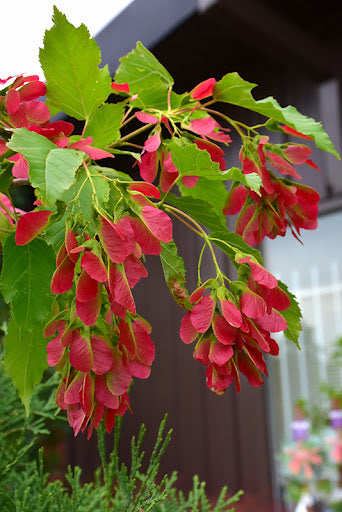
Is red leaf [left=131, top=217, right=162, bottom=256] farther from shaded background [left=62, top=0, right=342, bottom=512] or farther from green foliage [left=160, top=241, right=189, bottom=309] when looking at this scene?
shaded background [left=62, top=0, right=342, bottom=512]

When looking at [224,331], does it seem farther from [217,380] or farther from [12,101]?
[12,101]

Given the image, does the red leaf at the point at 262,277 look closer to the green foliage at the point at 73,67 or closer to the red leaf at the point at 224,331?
the red leaf at the point at 224,331

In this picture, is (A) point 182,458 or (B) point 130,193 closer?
(B) point 130,193

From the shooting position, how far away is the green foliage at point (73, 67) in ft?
1.27

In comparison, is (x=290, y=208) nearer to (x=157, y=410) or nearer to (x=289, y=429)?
(x=289, y=429)

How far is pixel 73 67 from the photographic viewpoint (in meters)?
0.39

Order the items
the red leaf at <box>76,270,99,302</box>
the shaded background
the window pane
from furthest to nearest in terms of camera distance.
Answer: the window pane → the shaded background → the red leaf at <box>76,270,99,302</box>

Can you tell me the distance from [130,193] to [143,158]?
0.10 meters

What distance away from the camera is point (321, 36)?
251cm

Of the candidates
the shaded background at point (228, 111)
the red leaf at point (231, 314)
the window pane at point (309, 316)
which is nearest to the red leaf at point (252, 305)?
the red leaf at point (231, 314)

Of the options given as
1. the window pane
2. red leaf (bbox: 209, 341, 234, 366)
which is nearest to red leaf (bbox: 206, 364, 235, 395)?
red leaf (bbox: 209, 341, 234, 366)

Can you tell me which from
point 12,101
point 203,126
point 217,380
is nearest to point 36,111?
point 12,101

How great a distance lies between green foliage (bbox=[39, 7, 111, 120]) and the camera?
0.39 metres

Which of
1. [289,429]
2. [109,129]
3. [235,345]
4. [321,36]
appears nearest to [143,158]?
[109,129]
